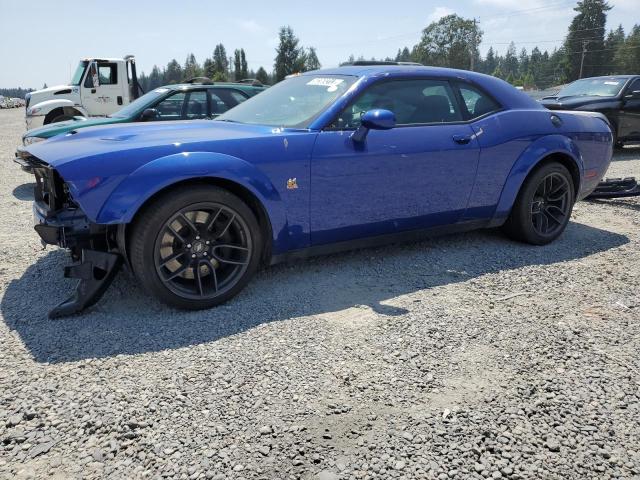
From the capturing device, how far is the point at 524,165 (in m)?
4.31

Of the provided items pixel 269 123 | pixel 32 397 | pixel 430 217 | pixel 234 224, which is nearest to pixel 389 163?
pixel 430 217

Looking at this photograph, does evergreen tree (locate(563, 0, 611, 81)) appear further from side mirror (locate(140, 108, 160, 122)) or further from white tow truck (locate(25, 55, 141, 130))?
side mirror (locate(140, 108, 160, 122))

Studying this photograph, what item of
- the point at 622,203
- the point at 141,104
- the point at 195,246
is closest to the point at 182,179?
the point at 195,246

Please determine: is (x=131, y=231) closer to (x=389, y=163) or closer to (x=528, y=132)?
(x=389, y=163)

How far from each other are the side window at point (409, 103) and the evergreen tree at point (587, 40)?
85.5 meters

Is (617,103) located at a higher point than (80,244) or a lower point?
higher

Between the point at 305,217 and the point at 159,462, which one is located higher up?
the point at 305,217

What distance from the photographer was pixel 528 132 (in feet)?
14.1

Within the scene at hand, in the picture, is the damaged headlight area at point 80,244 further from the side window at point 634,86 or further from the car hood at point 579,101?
the side window at point 634,86

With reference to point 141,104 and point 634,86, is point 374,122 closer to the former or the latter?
point 141,104

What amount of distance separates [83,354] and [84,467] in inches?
34.5

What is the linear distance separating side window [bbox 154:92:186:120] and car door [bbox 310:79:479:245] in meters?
4.48

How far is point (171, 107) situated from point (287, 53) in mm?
79828

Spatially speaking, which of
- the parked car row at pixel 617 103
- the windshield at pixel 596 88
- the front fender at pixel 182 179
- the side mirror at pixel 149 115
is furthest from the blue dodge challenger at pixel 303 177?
the windshield at pixel 596 88
